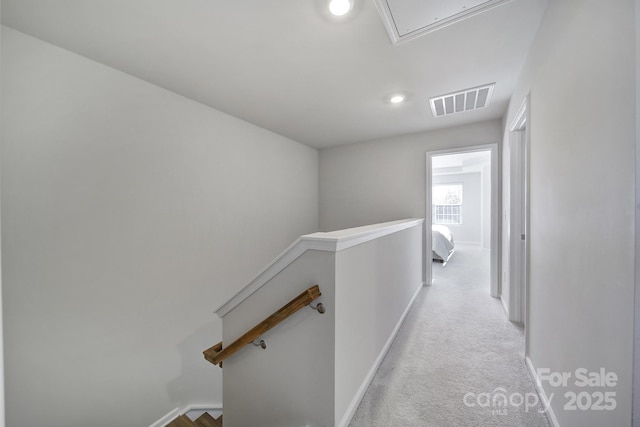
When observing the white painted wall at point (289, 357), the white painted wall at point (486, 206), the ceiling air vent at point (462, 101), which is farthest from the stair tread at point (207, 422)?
the white painted wall at point (486, 206)

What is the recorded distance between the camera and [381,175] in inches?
155

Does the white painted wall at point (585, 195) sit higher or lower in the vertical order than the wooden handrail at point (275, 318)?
higher

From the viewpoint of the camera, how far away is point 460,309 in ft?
9.14

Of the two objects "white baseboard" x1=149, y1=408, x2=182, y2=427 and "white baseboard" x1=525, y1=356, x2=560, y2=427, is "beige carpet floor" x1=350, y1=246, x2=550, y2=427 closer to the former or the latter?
"white baseboard" x1=525, y1=356, x2=560, y2=427

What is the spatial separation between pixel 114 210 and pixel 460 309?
12.1ft

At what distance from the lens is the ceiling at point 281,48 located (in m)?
1.39

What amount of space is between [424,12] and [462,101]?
60.3 inches

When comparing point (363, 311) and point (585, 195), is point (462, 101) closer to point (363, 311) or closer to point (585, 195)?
point (585, 195)

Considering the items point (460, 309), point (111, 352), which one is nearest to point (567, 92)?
point (460, 309)

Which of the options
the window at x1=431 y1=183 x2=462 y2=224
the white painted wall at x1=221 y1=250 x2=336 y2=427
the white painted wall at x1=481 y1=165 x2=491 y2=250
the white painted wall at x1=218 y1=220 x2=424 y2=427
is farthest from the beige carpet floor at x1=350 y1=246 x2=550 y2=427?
the window at x1=431 y1=183 x2=462 y2=224

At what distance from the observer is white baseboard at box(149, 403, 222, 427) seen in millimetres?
2264

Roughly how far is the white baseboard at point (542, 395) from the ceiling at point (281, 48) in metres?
2.24

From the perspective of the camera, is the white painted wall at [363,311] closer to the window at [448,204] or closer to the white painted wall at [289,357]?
the white painted wall at [289,357]

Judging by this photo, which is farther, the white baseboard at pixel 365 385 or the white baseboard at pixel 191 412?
the white baseboard at pixel 191 412
